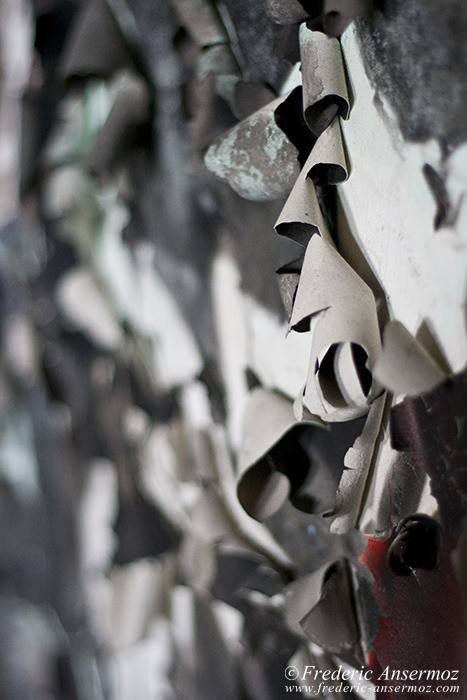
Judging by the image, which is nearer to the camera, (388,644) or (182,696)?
(388,644)

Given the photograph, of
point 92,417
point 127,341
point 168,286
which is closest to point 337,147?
point 168,286

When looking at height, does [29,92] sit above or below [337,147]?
above

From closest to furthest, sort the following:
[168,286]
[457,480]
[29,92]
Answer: [457,480], [168,286], [29,92]

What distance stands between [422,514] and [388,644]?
11cm

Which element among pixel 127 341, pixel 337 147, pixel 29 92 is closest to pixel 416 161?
pixel 337 147

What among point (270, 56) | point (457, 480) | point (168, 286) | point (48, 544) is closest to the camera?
point (457, 480)

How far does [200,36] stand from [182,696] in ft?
2.17

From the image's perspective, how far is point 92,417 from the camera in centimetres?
73

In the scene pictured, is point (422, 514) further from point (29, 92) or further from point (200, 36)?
point (29, 92)

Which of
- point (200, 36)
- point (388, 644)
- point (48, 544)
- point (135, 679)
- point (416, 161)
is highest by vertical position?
point (200, 36)

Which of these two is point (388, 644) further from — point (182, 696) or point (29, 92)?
point (29, 92)

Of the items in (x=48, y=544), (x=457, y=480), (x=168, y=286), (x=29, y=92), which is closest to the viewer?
(x=457, y=480)

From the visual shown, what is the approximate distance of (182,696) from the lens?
655mm

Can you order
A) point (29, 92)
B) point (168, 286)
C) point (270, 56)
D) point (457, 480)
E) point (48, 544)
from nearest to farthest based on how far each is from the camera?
point (457, 480)
point (270, 56)
point (168, 286)
point (29, 92)
point (48, 544)
